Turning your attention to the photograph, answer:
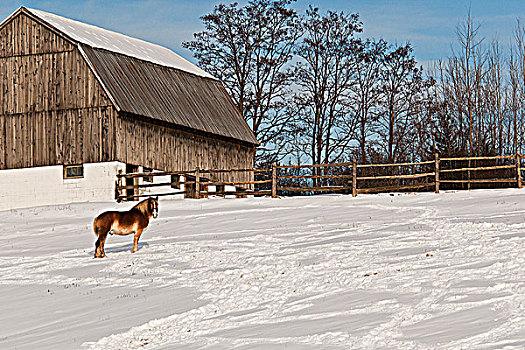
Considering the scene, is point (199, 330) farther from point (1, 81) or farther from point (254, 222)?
point (1, 81)

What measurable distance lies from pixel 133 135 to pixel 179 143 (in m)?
3.57

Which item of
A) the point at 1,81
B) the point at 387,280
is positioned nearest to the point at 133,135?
the point at 1,81

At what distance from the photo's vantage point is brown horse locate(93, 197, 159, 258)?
19.3m

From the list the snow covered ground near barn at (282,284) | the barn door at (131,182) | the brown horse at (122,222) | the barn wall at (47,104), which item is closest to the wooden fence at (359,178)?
the barn door at (131,182)

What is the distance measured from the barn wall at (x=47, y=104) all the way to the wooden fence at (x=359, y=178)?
8.33 feet

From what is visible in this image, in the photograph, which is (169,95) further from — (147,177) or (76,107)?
(76,107)

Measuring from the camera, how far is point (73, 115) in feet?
115

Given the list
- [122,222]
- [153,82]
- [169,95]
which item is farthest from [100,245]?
[169,95]

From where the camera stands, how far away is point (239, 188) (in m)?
43.8

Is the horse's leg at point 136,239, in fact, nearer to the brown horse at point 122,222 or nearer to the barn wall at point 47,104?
the brown horse at point 122,222

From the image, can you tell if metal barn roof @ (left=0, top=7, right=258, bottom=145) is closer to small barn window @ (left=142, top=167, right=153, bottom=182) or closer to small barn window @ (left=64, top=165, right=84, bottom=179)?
small barn window @ (left=142, top=167, right=153, bottom=182)

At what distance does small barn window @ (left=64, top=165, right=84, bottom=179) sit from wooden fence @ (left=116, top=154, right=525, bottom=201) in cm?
191

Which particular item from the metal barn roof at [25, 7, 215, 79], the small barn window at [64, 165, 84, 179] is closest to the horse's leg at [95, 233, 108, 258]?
the small barn window at [64, 165, 84, 179]

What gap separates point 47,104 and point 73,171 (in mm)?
3346
